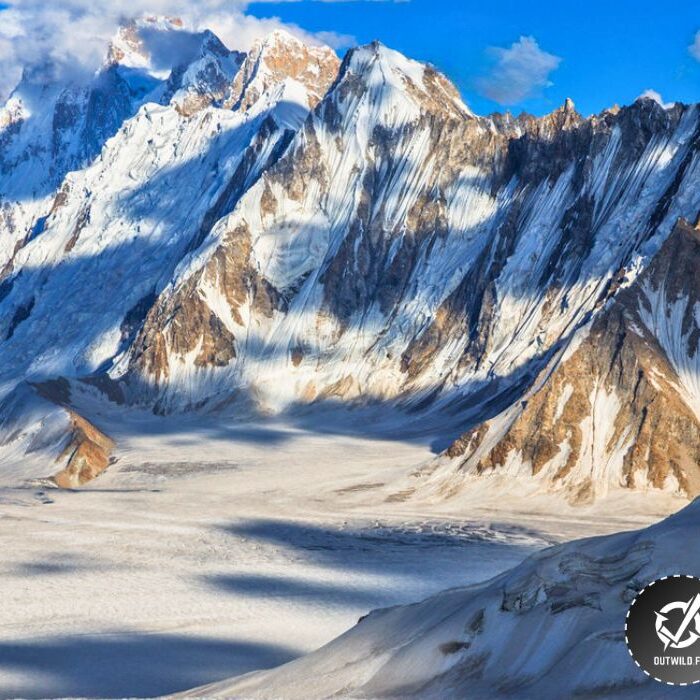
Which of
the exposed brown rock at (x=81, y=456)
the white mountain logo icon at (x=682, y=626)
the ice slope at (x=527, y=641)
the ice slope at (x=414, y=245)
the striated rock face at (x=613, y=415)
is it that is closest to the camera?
the white mountain logo icon at (x=682, y=626)

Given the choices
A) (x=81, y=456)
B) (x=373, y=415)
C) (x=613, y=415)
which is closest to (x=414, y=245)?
(x=373, y=415)

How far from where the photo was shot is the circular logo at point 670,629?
18766mm

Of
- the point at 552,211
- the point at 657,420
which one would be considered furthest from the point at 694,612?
the point at 552,211

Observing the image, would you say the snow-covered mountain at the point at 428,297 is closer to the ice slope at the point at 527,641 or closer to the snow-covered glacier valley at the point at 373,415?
the snow-covered glacier valley at the point at 373,415

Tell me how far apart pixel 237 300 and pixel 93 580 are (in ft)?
351

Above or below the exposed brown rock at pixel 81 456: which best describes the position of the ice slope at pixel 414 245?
above

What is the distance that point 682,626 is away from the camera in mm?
18734

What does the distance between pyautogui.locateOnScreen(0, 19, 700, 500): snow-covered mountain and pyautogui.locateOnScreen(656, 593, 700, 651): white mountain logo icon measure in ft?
200

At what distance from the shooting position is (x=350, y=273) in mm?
156125

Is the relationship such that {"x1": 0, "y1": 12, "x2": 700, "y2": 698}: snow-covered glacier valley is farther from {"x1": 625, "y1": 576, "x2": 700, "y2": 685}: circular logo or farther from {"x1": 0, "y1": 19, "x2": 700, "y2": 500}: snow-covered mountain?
{"x1": 625, "y1": 576, "x2": 700, "y2": 685}: circular logo

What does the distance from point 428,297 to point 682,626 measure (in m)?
129

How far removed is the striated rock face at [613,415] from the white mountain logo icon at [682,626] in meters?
60.6

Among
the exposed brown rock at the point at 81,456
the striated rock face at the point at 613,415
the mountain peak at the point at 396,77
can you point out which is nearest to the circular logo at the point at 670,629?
the striated rock face at the point at 613,415

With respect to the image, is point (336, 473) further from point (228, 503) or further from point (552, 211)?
point (552, 211)
